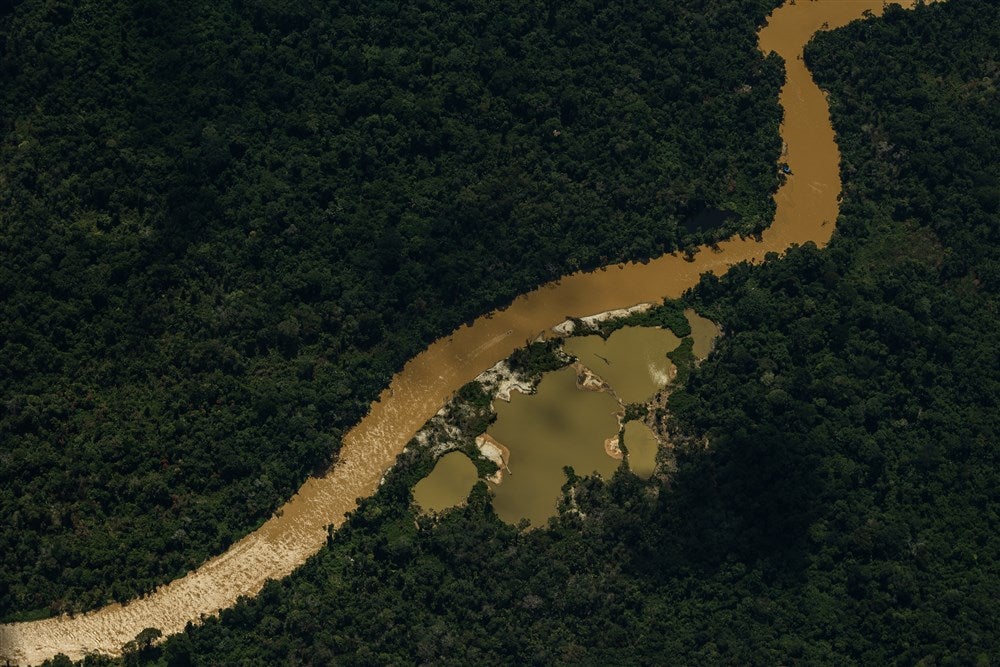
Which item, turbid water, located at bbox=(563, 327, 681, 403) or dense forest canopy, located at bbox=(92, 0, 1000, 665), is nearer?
dense forest canopy, located at bbox=(92, 0, 1000, 665)

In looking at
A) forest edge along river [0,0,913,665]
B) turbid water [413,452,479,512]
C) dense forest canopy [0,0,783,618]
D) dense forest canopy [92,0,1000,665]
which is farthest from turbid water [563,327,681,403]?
turbid water [413,452,479,512]

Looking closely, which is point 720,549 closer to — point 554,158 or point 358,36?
point 554,158

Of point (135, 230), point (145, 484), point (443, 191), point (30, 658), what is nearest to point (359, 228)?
point (443, 191)

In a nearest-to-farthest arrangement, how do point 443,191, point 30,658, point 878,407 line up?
point 30,658 → point 878,407 → point 443,191

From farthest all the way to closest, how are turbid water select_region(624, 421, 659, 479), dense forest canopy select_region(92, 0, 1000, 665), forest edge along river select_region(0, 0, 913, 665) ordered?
turbid water select_region(624, 421, 659, 479) → forest edge along river select_region(0, 0, 913, 665) → dense forest canopy select_region(92, 0, 1000, 665)

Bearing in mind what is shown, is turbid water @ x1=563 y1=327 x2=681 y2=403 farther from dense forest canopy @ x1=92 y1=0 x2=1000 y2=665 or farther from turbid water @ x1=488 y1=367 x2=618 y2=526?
dense forest canopy @ x1=92 y1=0 x2=1000 y2=665

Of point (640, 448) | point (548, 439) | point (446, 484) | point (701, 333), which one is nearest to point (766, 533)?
point (640, 448)

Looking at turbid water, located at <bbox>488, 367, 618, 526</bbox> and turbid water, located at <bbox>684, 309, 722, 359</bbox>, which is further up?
turbid water, located at <bbox>684, 309, 722, 359</bbox>

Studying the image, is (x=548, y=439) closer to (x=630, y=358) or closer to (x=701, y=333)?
(x=630, y=358)
